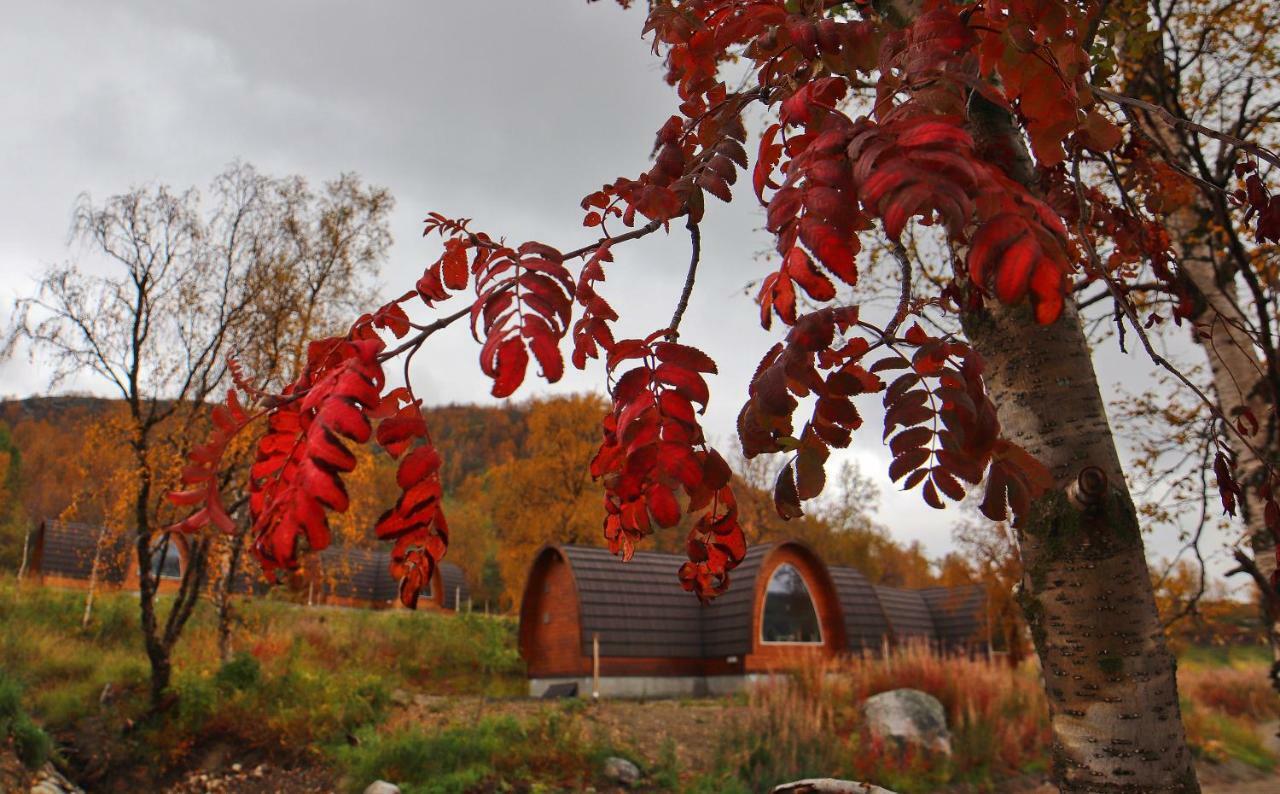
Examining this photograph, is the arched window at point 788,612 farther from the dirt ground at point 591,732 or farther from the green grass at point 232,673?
the green grass at point 232,673

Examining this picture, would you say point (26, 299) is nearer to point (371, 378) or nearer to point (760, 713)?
point (760, 713)

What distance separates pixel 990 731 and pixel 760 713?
3121 millimetres

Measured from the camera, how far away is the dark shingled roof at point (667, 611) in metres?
15.4

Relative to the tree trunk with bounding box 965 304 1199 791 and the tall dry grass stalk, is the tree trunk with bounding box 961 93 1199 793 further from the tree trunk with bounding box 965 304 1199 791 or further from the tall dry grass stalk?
the tall dry grass stalk

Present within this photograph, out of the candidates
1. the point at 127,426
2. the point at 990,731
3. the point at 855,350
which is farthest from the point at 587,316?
the point at 127,426

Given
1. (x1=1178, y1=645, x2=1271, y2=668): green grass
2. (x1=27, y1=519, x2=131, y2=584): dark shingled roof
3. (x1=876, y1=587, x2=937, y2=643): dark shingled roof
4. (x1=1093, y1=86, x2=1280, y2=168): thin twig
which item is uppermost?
(x1=1093, y1=86, x2=1280, y2=168): thin twig

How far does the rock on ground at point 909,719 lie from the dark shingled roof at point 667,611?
3.97 metres

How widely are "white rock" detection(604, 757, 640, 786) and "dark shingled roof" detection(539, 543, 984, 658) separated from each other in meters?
5.51

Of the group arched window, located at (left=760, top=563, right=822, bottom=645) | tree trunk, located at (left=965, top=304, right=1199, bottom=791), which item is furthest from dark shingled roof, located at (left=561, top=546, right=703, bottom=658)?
tree trunk, located at (left=965, top=304, right=1199, bottom=791)

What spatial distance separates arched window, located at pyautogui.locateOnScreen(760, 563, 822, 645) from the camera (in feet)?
53.5

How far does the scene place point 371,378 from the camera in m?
1.06

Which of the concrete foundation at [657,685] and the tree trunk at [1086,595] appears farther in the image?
the concrete foundation at [657,685]

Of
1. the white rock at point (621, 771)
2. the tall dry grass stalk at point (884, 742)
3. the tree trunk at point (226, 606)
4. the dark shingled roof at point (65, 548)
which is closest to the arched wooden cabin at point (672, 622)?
the tall dry grass stalk at point (884, 742)

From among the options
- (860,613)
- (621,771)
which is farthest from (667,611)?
(621,771)
